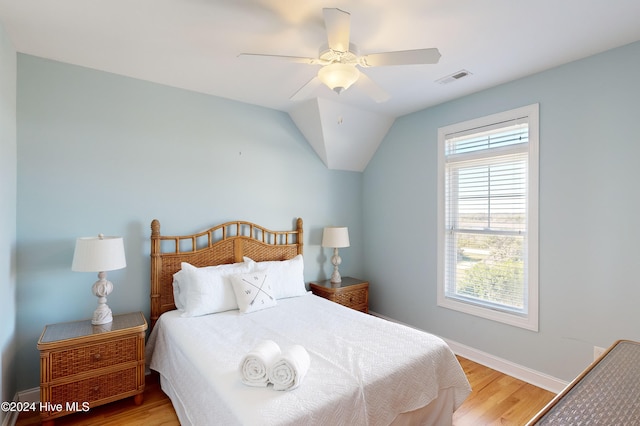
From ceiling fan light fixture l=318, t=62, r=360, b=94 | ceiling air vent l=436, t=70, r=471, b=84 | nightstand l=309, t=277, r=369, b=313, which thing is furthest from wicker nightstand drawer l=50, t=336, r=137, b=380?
ceiling air vent l=436, t=70, r=471, b=84

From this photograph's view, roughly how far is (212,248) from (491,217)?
267cm

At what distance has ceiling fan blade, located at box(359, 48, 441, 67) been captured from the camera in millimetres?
1677

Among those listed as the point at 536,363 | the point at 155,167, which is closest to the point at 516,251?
the point at 536,363

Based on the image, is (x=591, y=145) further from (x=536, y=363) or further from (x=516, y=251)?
(x=536, y=363)

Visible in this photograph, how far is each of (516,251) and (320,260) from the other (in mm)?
→ 2086

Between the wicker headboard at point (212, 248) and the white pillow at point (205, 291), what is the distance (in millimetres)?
203

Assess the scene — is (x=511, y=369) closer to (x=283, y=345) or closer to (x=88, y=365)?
(x=283, y=345)

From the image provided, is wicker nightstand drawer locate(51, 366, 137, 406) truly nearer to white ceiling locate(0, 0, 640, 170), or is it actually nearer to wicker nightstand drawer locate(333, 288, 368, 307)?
wicker nightstand drawer locate(333, 288, 368, 307)

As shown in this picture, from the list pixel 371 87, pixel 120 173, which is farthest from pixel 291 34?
pixel 120 173

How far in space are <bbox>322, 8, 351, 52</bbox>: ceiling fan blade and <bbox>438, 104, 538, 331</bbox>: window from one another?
190 cm

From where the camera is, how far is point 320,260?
3924 millimetres

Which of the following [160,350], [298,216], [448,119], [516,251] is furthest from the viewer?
[298,216]

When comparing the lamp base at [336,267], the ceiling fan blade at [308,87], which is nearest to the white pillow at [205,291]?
A: the lamp base at [336,267]

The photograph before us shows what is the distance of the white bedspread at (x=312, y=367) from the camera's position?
1.42 m
